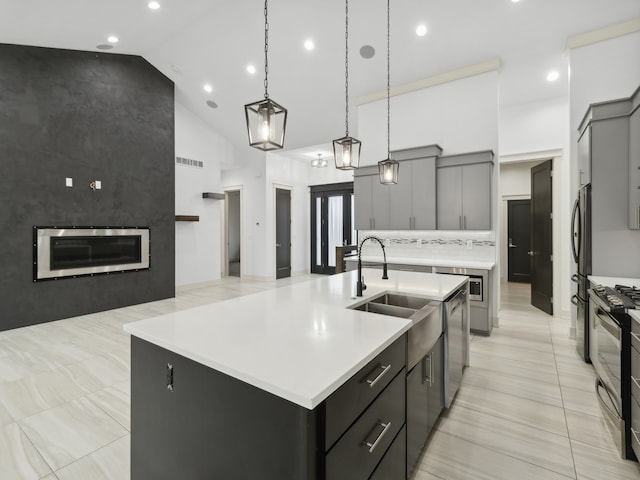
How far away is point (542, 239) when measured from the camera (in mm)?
5348

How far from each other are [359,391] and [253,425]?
0.38 m

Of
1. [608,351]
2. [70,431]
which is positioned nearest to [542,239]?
[608,351]

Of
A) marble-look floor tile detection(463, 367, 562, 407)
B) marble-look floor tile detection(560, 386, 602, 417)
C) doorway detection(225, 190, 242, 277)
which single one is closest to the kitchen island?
A: marble-look floor tile detection(463, 367, 562, 407)

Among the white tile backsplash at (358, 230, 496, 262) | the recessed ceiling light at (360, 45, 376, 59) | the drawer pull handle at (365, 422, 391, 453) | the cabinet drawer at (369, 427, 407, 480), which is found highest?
the recessed ceiling light at (360, 45, 376, 59)

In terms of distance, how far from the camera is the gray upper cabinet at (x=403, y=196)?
15.6 ft

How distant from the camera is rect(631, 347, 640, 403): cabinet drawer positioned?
5.82ft

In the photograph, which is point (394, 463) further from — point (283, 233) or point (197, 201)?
point (283, 233)

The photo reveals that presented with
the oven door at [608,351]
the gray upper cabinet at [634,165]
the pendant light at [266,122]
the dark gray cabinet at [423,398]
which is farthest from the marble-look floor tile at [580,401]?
the pendant light at [266,122]

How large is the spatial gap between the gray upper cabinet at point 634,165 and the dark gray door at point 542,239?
247 centimetres

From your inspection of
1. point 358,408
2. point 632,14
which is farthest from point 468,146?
point 358,408

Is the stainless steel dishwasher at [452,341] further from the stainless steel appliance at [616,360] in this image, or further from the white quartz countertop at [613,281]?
the white quartz countertop at [613,281]

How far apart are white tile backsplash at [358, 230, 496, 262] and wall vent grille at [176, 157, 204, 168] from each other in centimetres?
409

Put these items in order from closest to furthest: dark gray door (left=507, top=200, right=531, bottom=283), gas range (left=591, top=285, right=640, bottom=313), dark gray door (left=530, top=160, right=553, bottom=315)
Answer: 1. gas range (left=591, top=285, right=640, bottom=313)
2. dark gray door (left=530, top=160, right=553, bottom=315)
3. dark gray door (left=507, top=200, right=531, bottom=283)

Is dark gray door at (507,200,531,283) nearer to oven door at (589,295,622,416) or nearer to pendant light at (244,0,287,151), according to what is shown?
oven door at (589,295,622,416)
